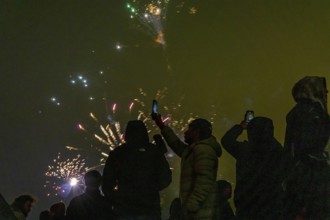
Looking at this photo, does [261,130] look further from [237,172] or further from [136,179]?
[136,179]

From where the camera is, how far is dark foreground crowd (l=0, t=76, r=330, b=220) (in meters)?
5.00

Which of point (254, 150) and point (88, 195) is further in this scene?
point (88, 195)

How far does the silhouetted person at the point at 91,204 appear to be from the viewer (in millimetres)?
6827

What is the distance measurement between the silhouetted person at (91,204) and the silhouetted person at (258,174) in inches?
79.9

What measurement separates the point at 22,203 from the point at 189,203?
4965mm

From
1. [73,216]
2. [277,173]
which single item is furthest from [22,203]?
[277,173]

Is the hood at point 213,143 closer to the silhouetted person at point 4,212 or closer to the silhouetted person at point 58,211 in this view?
the silhouetted person at point 4,212

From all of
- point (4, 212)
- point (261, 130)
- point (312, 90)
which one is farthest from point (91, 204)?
point (4, 212)

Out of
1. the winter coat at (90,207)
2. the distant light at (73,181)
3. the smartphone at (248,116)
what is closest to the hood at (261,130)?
the smartphone at (248,116)

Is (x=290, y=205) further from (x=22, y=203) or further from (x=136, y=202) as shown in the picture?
(x=22, y=203)

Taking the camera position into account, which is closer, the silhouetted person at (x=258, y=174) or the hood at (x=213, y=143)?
the hood at (x=213, y=143)

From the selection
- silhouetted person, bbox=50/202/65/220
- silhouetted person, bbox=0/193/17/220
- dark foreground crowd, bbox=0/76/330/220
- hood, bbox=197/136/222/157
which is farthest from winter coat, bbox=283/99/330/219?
silhouetted person, bbox=50/202/65/220

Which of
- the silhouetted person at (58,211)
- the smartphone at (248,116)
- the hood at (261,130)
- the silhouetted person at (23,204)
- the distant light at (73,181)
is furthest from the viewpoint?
the distant light at (73,181)

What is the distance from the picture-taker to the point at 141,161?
20.9 ft
